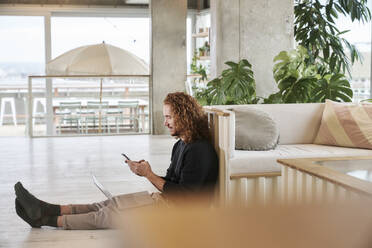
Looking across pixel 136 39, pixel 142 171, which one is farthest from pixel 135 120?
pixel 142 171

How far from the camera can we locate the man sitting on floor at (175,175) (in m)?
2.58

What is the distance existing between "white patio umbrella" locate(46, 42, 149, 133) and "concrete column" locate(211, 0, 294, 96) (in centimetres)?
300

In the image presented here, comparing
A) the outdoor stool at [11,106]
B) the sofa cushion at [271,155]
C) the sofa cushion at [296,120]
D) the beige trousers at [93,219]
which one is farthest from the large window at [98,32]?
the beige trousers at [93,219]

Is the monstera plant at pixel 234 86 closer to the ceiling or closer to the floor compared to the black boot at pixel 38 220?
closer to the ceiling

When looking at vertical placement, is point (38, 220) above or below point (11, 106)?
below

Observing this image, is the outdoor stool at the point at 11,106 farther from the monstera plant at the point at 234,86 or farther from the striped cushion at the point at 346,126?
the striped cushion at the point at 346,126

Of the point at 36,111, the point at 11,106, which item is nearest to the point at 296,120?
the point at 36,111

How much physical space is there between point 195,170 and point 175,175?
212 mm

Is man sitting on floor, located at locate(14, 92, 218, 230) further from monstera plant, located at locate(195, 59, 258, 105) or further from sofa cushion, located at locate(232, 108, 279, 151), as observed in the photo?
monstera plant, located at locate(195, 59, 258, 105)

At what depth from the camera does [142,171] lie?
263 cm

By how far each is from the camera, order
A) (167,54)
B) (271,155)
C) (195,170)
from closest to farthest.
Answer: (195,170) → (271,155) → (167,54)

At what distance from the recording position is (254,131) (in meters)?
3.61

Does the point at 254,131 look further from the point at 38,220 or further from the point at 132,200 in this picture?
the point at 38,220

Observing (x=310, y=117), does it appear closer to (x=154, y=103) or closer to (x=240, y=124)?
(x=240, y=124)
